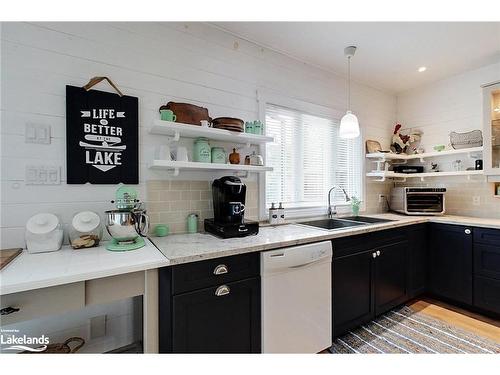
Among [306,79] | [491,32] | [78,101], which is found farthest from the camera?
[306,79]

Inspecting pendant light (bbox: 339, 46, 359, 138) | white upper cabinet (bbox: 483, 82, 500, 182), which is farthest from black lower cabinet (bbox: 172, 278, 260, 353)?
white upper cabinet (bbox: 483, 82, 500, 182)

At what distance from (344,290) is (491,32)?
102 inches

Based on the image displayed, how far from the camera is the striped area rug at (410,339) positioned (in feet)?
6.11

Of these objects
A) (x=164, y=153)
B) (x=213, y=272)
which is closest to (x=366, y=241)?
(x=213, y=272)

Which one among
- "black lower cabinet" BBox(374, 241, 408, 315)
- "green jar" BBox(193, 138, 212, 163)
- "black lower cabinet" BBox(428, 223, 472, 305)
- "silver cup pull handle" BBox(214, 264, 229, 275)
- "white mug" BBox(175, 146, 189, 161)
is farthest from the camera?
"black lower cabinet" BBox(428, 223, 472, 305)

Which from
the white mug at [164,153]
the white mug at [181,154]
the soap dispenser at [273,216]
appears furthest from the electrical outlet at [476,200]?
the white mug at [164,153]

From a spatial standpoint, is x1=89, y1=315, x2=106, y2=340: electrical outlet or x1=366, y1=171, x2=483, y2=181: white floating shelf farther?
x1=366, y1=171, x2=483, y2=181: white floating shelf

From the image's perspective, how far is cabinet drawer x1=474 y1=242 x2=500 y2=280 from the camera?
225cm

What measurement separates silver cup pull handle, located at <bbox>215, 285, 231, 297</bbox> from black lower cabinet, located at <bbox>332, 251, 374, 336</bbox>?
909 mm

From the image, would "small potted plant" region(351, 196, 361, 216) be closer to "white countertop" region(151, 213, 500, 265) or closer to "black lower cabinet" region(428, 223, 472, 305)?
"white countertop" region(151, 213, 500, 265)

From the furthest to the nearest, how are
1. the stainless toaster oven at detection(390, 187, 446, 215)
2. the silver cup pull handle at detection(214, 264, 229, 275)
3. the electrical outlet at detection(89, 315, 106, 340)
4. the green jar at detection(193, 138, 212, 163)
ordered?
1. the stainless toaster oven at detection(390, 187, 446, 215)
2. the green jar at detection(193, 138, 212, 163)
3. the electrical outlet at detection(89, 315, 106, 340)
4. the silver cup pull handle at detection(214, 264, 229, 275)

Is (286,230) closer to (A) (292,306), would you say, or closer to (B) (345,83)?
(A) (292,306)
